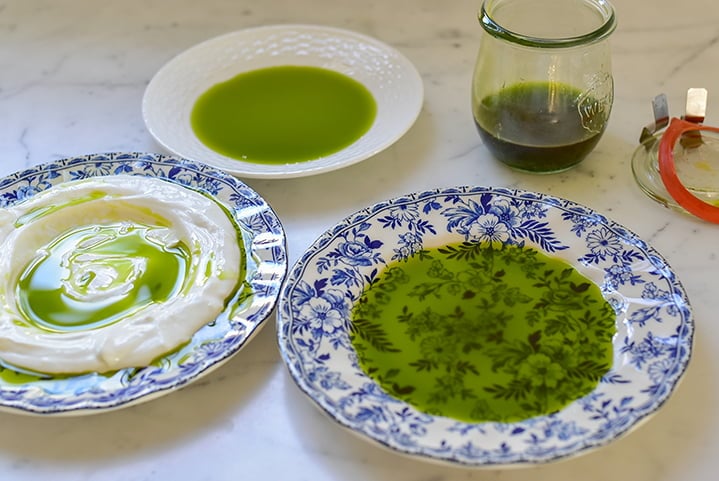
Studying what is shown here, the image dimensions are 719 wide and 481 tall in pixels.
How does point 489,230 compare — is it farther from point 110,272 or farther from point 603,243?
point 110,272

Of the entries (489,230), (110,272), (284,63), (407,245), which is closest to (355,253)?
(407,245)

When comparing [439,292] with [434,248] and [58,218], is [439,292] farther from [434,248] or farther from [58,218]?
[58,218]

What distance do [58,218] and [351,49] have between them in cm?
59

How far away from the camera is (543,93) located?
1.07 meters

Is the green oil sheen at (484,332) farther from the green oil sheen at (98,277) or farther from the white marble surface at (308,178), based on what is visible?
the green oil sheen at (98,277)

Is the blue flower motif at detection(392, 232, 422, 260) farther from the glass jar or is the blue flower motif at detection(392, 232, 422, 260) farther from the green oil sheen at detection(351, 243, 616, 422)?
the glass jar

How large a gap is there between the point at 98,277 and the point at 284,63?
0.57 meters

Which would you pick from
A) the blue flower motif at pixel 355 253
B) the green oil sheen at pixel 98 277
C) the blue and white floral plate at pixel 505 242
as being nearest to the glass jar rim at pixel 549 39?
the blue and white floral plate at pixel 505 242

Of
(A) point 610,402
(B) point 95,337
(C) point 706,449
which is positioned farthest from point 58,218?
(C) point 706,449

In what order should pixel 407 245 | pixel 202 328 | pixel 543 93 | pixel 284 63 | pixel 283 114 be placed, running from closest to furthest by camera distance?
pixel 202 328, pixel 407 245, pixel 543 93, pixel 283 114, pixel 284 63

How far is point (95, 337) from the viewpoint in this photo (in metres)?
0.84

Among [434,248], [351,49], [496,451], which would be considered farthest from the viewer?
[351,49]

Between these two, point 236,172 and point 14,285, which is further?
point 236,172

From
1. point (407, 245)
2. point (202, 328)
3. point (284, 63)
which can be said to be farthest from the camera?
point (284, 63)
